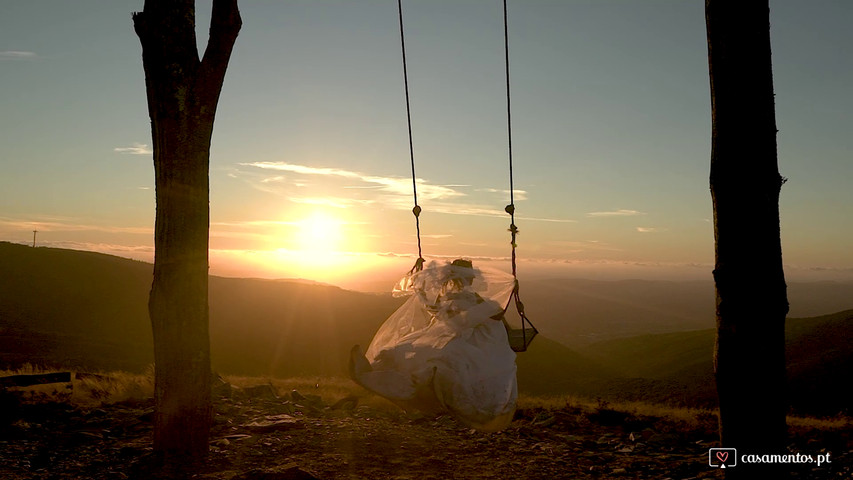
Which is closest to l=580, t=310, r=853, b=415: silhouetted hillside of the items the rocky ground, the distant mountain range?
the distant mountain range

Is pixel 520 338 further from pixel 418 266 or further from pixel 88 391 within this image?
pixel 88 391

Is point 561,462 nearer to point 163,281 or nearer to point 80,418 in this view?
point 163,281

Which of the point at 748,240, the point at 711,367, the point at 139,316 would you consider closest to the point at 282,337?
the point at 139,316

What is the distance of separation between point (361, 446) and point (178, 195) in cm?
327

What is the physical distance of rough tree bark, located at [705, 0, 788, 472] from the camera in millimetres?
3057

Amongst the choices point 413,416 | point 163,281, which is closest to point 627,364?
point 413,416

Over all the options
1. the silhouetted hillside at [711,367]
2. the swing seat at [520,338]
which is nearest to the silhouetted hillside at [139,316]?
the silhouetted hillside at [711,367]

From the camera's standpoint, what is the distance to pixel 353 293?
211 ft

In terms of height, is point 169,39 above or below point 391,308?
above

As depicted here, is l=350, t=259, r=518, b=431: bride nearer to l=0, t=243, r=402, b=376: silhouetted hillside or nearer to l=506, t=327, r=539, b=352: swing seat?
l=506, t=327, r=539, b=352: swing seat

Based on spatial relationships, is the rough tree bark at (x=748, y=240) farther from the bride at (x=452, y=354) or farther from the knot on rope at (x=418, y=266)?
the knot on rope at (x=418, y=266)

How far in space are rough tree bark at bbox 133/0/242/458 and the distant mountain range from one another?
19.8 metres

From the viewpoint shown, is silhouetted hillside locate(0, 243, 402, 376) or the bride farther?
silhouetted hillside locate(0, 243, 402, 376)

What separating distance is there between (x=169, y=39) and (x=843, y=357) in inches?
1504
